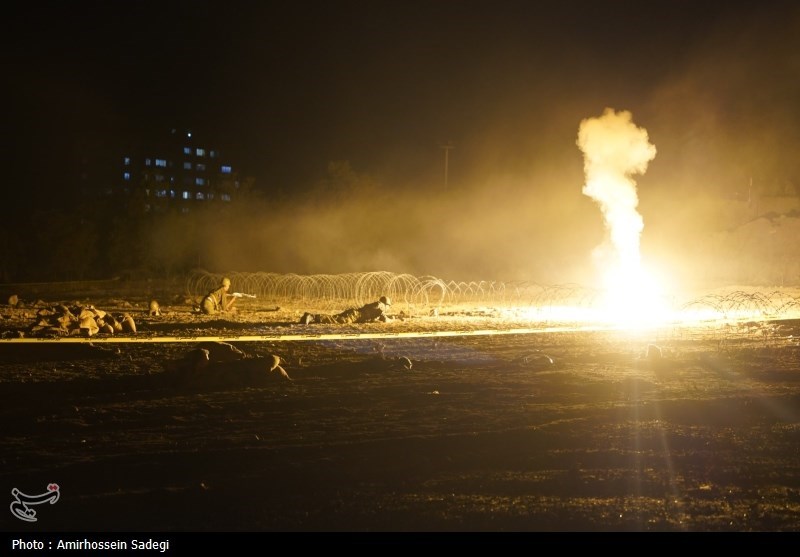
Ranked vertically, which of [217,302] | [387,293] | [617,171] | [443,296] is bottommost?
[217,302]

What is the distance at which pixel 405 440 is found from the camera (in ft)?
26.9

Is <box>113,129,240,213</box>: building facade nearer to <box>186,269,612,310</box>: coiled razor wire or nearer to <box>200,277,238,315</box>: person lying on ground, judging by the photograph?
<box>186,269,612,310</box>: coiled razor wire

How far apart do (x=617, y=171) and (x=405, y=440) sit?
75.7 feet

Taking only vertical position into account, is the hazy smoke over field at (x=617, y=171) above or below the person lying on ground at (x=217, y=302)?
above

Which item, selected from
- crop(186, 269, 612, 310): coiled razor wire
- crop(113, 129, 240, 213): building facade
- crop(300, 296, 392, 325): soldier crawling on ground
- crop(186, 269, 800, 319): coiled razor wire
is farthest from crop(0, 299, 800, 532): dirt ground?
crop(113, 129, 240, 213): building facade

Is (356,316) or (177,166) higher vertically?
(177,166)

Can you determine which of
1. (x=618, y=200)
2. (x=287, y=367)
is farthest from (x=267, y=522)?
(x=618, y=200)

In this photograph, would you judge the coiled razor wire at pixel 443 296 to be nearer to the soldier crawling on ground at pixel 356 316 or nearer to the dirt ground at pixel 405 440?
the soldier crawling on ground at pixel 356 316

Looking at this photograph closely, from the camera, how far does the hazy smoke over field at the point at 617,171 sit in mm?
28719

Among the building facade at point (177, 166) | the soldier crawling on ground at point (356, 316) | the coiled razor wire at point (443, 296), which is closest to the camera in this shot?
the soldier crawling on ground at point (356, 316)

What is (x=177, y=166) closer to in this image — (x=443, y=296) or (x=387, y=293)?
(x=387, y=293)

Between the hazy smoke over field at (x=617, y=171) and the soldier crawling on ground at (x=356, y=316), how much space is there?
11912mm

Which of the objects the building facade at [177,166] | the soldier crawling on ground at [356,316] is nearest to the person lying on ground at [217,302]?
the soldier crawling on ground at [356,316]

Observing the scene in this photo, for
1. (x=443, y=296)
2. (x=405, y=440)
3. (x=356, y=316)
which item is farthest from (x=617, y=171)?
(x=405, y=440)
